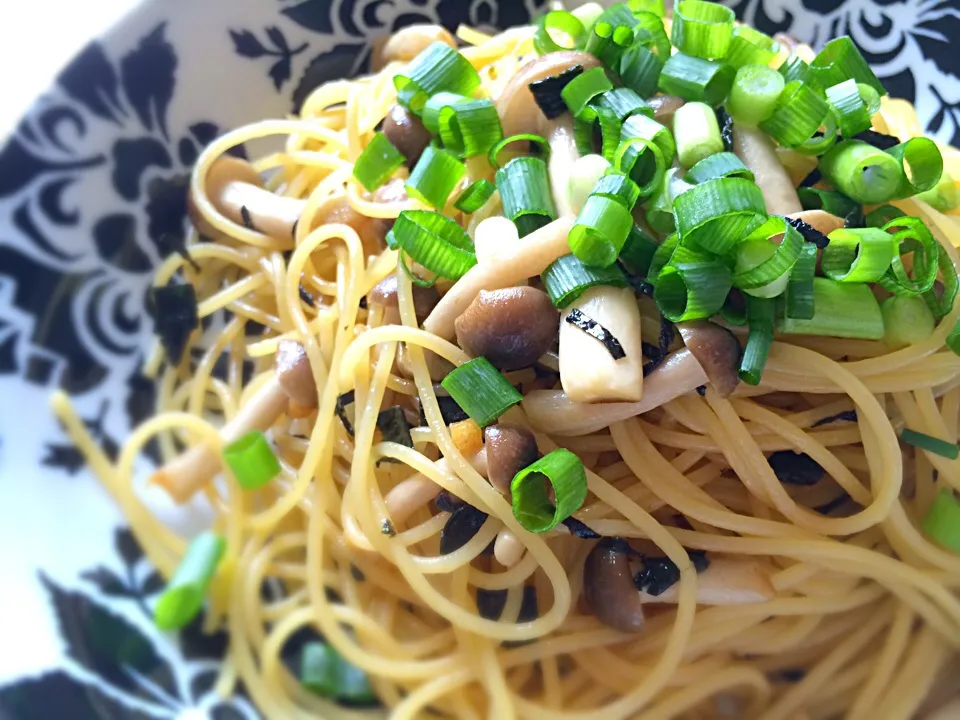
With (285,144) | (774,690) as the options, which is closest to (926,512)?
(774,690)

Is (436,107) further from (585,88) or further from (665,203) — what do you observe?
(665,203)

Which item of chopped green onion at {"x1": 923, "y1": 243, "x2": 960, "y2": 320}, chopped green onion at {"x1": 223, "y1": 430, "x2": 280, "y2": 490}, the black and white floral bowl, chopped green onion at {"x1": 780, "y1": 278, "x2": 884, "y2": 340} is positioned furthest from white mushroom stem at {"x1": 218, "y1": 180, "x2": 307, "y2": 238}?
chopped green onion at {"x1": 923, "y1": 243, "x2": 960, "y2": 320}

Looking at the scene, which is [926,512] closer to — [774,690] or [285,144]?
[774,690]

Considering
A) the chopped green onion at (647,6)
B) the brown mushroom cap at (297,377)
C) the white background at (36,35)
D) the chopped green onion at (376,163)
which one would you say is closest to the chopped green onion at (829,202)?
the chopped green onion at (647,6)

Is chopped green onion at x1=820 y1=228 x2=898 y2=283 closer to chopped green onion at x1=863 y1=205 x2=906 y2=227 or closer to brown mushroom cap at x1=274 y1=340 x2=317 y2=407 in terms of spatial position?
chopped green onion at x1=863 y1=205 x2=906 y2=227

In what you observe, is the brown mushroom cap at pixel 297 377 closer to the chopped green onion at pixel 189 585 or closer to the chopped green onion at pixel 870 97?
the chopped green onion at pixel 189 585
